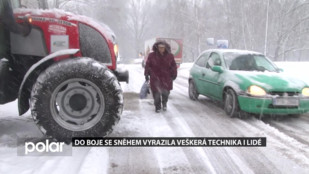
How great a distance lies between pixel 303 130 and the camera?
453 cm

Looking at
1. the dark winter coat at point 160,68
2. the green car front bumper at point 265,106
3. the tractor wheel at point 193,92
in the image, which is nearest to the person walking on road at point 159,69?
the dark winter coat at point 160,68

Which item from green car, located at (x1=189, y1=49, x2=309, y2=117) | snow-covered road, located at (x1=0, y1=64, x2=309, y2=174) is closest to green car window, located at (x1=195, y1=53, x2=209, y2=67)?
green car, located at (x1=189, y1=49, x2=309, y2=117)

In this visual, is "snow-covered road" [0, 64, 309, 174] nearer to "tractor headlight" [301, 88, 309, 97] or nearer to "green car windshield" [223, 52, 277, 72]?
"tractor headlight" [301, 88, 309, 97]

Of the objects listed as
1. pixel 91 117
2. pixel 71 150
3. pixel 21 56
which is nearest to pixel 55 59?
pixel 21 56

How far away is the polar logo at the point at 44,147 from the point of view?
3383mm

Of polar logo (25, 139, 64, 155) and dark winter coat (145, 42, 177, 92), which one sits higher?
dark winter coat (145, 42, 177, 92)

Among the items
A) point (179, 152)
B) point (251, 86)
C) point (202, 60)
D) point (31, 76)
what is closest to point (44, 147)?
point (31, 76)

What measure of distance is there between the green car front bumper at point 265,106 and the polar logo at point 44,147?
3326 millimetres

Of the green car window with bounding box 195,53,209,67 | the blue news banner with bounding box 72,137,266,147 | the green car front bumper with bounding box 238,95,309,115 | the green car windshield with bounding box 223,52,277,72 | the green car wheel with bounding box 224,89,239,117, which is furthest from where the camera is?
the green car window with bounding box 195,53,209,67

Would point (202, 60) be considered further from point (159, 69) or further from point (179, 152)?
point (179, 152)

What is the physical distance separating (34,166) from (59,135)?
1.67ft

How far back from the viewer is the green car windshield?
5.93 metres

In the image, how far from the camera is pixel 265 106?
4840 mm

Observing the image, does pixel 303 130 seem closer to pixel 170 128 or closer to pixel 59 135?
pixel 170 128
